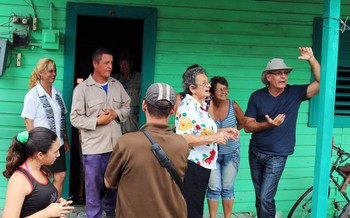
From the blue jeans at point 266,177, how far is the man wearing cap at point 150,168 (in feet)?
5.35

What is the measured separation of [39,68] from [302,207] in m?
3.27

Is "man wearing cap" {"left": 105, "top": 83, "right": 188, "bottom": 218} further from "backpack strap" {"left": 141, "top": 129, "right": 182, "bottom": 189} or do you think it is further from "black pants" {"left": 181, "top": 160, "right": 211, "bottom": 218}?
"black pants" {"left": 181, "top": 160, "right": 211, "bottom": 218}

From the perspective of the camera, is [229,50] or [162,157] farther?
[229,50]

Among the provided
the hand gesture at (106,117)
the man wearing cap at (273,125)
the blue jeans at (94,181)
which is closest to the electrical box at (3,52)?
the hand gesture at (106,117)

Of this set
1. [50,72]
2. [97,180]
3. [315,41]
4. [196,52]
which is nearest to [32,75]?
[50,72]

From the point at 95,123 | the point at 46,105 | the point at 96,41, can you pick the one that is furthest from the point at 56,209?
the point at 96,41

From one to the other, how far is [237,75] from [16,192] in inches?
127

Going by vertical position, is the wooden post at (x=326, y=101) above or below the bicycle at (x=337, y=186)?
above

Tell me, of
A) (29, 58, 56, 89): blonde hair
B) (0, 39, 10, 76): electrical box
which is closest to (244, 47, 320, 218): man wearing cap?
(29, 58, 56, 89): blonde hair

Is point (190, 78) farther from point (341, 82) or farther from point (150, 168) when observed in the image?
point (341, 82)

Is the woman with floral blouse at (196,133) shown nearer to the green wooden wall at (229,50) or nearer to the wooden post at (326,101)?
the wooden post at (326,101)

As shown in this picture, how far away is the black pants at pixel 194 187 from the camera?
128 inches

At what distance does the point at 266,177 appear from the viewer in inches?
150

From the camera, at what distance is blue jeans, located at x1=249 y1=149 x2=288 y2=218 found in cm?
377
